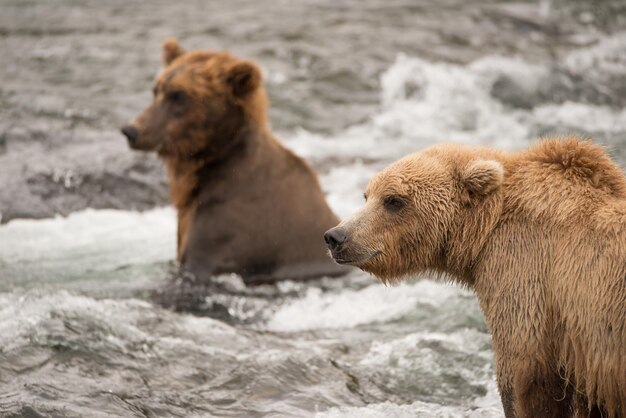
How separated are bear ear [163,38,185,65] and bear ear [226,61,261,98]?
84 centimetres

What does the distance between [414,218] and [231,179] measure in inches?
146

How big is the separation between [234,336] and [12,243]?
10.0 feet

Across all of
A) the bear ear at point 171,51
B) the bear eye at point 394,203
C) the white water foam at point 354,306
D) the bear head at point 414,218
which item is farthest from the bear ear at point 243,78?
the bear eye at point 394,203

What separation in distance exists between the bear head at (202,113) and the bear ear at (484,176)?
399 cm

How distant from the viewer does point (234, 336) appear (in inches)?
306

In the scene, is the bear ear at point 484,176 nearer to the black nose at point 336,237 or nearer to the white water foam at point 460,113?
the black nose at point 336,237

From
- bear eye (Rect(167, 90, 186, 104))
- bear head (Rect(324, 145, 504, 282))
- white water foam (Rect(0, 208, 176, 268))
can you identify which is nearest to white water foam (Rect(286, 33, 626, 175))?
white water foam (Rect(0, 208, 176, 268))

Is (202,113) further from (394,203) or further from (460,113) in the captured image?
(460,113)

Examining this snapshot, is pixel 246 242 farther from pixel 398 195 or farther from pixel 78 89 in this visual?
pixel 78 89

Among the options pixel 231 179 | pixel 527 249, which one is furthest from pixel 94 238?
pixel 527 249

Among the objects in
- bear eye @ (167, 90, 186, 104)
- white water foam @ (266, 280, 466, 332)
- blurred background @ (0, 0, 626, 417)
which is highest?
bear eye @ (167, 90, 186, 104)

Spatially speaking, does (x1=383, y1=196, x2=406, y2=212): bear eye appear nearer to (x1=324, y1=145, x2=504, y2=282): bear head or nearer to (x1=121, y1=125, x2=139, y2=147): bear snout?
(x1=324, y1=145, x2=504, y2=282): bear head

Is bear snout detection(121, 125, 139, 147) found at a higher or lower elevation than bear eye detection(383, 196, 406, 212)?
lower

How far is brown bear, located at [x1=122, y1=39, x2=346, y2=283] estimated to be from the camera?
926 centimetres
